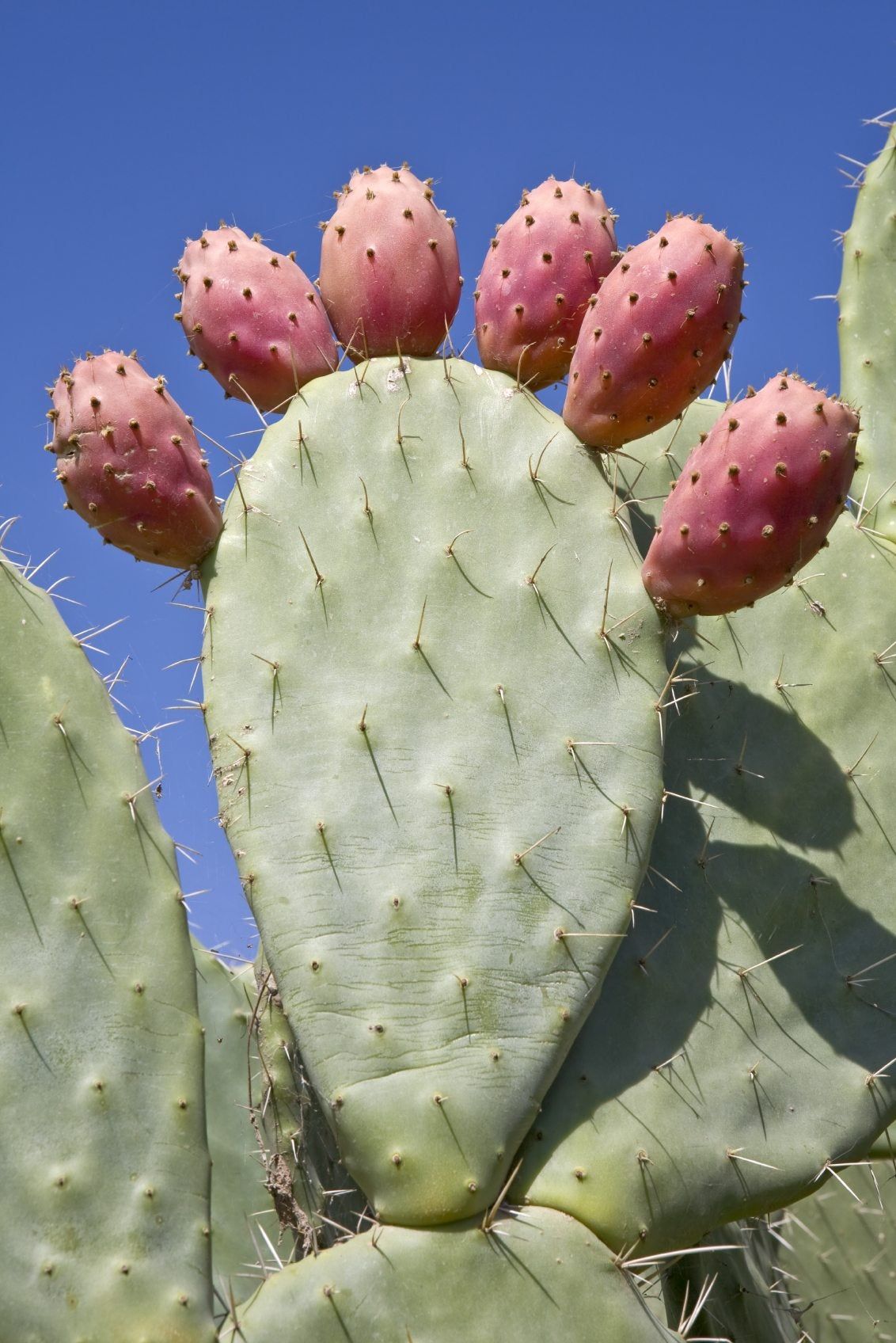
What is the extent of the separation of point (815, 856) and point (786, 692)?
0.24 meters

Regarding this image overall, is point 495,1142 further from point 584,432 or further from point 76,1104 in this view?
point 584,432

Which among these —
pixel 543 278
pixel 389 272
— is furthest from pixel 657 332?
pixel 389 272

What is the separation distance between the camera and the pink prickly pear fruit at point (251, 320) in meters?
1.94

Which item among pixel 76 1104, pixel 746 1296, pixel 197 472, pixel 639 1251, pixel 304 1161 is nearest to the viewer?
pixel 76 1104

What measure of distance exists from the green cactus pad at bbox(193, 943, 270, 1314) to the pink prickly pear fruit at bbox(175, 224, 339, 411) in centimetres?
87

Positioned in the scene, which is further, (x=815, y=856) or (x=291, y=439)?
(x=815, y=856)

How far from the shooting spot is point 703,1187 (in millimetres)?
1705

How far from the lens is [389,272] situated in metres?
1.97

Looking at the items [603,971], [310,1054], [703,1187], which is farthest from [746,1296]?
[310,1054]

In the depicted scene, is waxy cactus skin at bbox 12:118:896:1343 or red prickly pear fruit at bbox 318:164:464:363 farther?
red prickly pear fruit at bbox 318:164:464:363

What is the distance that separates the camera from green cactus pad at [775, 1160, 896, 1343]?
2.70m

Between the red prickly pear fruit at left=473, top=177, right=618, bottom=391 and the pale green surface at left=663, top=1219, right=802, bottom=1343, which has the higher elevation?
the red prickly pear fruit at left=473, top=177, right=618, bottom=391

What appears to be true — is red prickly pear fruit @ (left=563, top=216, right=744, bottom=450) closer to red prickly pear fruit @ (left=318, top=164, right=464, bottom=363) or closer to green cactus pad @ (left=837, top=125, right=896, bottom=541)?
red prickly pear fruit @ (left=318, top=164, right=464, bottom=363)

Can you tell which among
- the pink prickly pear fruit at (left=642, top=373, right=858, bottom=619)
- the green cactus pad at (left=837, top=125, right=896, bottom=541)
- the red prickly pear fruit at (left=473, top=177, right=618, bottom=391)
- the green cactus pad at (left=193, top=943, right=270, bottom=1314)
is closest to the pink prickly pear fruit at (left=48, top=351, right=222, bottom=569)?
the red prickly pear fruit at (left=473, top=177, right=618, bottom=391)
